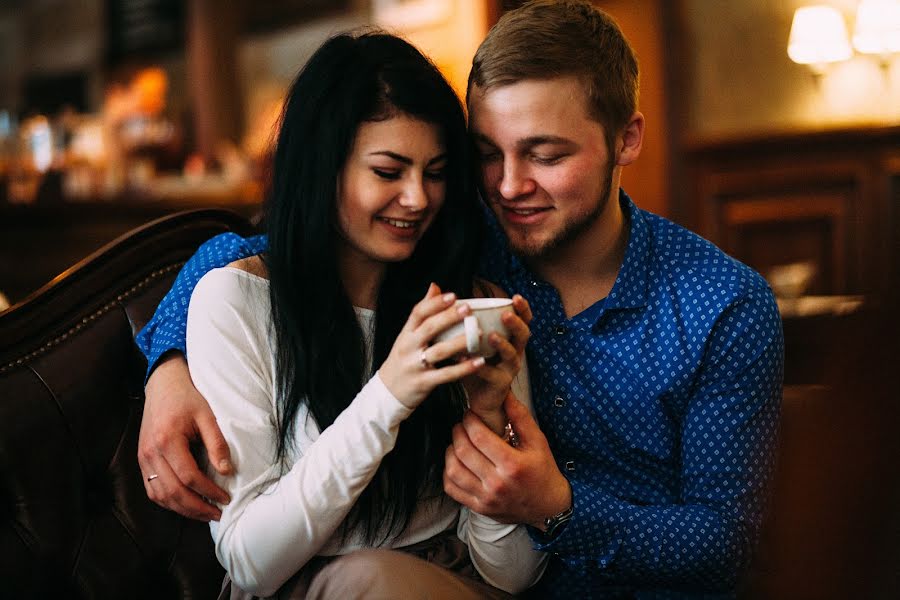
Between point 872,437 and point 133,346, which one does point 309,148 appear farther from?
point 872,437

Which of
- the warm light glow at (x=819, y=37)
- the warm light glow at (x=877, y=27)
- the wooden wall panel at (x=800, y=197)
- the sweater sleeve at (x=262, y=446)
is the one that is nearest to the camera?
the sweater sleeve at (x=262, y=446)

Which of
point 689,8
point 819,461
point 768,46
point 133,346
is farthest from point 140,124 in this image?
point 819,461

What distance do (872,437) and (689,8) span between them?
485 centimetres

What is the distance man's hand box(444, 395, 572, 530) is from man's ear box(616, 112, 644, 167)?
0.66 m

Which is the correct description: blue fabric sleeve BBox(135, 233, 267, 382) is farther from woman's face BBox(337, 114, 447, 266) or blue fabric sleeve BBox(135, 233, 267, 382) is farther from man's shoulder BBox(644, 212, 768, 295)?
man's shoulder BBox(644, 212, 768, 295)

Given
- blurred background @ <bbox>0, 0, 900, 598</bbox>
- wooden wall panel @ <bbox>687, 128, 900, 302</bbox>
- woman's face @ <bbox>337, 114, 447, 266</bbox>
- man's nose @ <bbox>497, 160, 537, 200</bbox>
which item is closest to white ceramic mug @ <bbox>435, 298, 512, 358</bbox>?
woman's face @ <bbox>337, 114, 447, 266</bbox>

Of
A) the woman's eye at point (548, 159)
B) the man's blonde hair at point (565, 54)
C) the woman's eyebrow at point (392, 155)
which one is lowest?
the woman's eye at point (548, 159)

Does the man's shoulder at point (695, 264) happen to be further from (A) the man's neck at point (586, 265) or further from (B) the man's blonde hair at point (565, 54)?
(B) the man's blonde hair at point (565, 54)

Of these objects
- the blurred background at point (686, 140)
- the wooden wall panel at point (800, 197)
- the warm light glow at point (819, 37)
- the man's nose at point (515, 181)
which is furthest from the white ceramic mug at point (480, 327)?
the warm light glow at point (819, 37)

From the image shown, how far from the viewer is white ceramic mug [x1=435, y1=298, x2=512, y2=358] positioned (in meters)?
1.14

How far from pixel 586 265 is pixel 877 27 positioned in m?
3.54

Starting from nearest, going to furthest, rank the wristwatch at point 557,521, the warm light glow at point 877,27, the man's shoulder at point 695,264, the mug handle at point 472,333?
the mug handle at point 472,333
the wristwatch at point 557,521
the man's shoulder at point 695,264
the warm light glow at point 877,27

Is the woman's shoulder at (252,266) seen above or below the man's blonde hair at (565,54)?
below

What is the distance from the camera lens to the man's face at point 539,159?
1.58 meters
